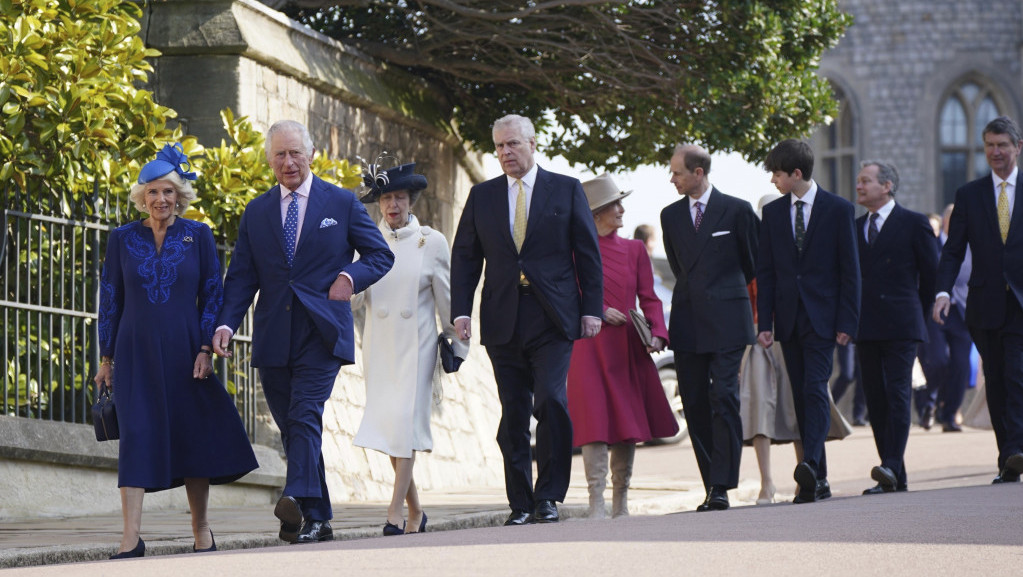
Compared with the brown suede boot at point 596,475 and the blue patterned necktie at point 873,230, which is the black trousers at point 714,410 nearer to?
the brown suede boot at point 596,475

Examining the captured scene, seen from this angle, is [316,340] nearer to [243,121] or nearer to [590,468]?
[590,468]

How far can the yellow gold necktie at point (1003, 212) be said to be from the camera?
34.4 ft

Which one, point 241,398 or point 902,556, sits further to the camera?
point 241,398

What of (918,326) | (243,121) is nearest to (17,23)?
(243,121)

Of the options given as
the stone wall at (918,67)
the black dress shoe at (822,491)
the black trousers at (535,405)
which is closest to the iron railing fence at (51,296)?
the black trousers at (535,405)

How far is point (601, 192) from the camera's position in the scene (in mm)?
9953

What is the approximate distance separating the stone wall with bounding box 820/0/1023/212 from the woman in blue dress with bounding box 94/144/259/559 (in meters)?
25.0

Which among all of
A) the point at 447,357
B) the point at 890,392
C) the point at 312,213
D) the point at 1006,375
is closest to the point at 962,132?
the point at 1006,375

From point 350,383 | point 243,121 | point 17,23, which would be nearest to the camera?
point 17,23

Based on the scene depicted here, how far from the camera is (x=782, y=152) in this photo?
32.9ft

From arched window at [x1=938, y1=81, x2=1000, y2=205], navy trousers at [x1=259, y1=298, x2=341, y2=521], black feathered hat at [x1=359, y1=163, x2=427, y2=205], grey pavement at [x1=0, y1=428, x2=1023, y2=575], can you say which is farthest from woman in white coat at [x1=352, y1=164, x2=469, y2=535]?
arched window at [x1=938, y1=81, x2=1000, y2=205]

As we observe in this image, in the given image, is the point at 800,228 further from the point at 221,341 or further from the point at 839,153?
the point at 839,153

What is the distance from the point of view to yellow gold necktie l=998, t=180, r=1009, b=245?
1049cm

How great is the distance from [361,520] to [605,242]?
2.01 meters
